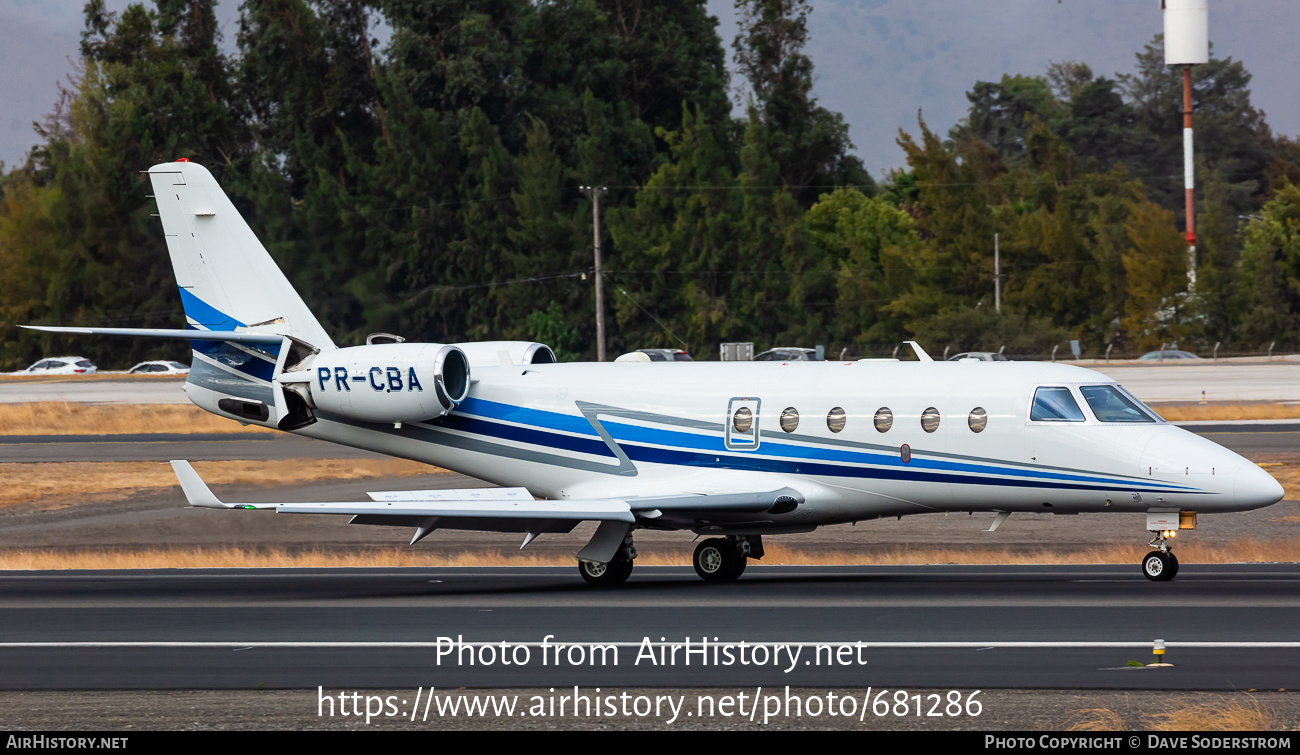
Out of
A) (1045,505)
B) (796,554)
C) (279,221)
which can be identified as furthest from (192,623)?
(279,221)

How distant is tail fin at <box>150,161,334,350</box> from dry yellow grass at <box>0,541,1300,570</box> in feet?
17.7

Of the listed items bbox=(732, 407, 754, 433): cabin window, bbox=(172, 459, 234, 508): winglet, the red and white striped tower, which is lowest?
bbox=(172, 459, 234, 508): winglet

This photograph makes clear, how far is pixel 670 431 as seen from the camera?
22.8 meters

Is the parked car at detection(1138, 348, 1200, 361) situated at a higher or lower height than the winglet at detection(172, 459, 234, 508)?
lower

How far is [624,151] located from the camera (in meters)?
97.5

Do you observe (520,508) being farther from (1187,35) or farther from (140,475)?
(1187,35)

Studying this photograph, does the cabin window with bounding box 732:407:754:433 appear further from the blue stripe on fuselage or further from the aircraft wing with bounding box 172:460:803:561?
the aircraft wing with bounding box 172:460:803:561

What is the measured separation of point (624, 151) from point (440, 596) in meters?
78.5

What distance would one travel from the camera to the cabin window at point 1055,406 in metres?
20.6

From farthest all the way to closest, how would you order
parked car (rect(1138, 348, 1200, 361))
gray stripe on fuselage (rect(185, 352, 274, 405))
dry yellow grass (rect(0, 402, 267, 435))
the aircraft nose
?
parked car (rect(1138, 348, 1200, 361)) < dry yellow grass (rect(0, 402, 267, 435)) < gray stripe on fuselage (rect(185, 352, 274, 405)) < the aircraft nose

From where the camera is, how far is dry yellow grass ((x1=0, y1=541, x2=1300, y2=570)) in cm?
2739

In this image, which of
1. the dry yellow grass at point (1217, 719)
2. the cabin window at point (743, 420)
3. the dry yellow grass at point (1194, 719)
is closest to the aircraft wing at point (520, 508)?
the cabin window at point (743, 420)

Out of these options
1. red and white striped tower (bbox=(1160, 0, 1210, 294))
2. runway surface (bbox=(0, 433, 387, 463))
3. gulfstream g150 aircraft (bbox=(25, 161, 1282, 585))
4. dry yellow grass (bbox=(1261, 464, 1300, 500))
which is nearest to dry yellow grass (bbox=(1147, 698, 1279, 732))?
gulfstream g150 aircraft (bbox=(25, 161, 1282, 585))

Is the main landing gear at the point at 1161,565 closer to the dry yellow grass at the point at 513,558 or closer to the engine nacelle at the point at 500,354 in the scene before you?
the dry yellow grass at the point at 513,558
